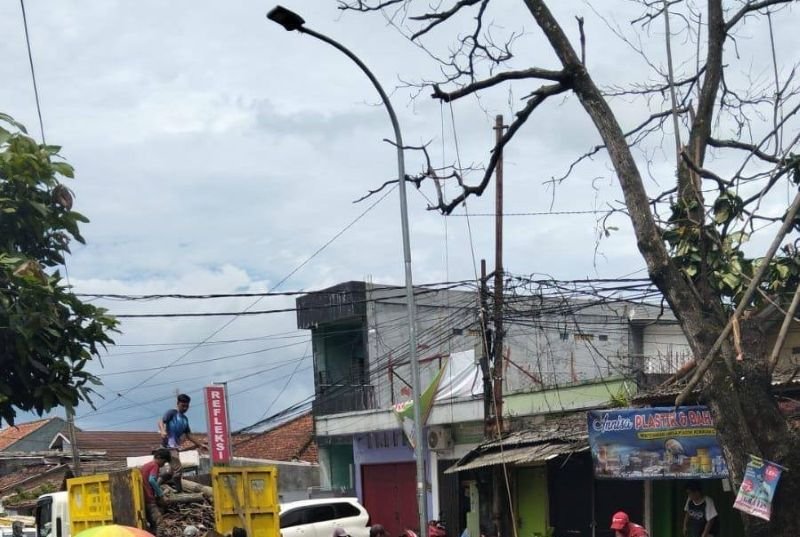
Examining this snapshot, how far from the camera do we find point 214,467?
1145 cm

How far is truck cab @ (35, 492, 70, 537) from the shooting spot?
1333 centimetres

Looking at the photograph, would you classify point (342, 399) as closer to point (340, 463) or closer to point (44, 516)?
point (340, 463)

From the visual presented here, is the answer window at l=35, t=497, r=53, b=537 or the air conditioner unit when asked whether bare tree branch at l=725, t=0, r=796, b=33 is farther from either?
the air conditioner unit

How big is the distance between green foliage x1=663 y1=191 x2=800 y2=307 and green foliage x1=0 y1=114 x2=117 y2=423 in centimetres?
619

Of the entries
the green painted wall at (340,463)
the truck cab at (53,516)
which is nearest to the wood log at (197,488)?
the truck cab at (53,516)

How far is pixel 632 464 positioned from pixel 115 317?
718 cm

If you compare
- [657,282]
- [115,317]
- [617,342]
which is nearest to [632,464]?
[657,282]

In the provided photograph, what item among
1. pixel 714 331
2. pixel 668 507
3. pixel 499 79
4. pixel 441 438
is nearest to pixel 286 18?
pixel 499 79

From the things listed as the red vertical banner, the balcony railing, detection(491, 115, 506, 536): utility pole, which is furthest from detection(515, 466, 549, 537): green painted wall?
the balcony railing

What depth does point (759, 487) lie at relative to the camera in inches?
344

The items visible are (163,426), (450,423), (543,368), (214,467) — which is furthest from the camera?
(543,368)

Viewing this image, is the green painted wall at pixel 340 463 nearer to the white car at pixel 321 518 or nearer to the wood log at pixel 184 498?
the white car at pixel 321 518

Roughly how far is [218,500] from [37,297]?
9.26 feet

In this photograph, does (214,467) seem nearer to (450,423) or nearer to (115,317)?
(115,317)
